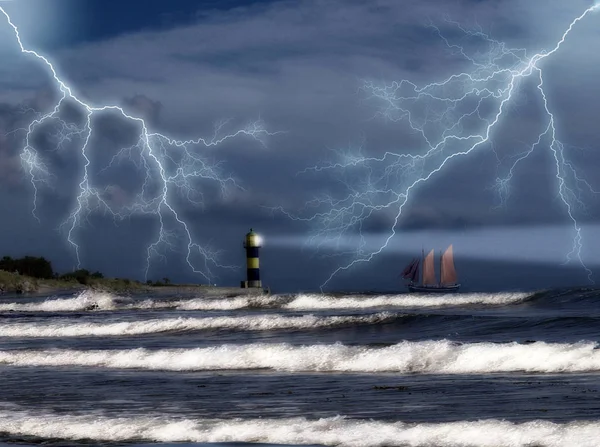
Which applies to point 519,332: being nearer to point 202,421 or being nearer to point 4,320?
point 202,421

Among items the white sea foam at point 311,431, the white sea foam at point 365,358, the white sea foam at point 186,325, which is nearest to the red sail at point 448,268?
the white sea foam at point 186,325

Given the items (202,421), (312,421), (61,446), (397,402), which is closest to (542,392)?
(397,402)

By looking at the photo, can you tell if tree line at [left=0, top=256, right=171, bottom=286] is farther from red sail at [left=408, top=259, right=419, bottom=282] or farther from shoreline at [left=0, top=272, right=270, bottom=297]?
red sail at [left=408, top=259, right=419, bottom=282]

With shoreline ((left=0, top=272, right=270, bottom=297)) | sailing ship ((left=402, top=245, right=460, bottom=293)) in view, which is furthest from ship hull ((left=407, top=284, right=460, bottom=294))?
shoreline ((left=0, top=272, right=270, bottom=297))

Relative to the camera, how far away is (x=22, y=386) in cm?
1759

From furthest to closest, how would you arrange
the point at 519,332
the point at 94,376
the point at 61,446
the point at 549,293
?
the point at 549,293 < the point at 519,332 < the point at 94,376 < the point at 61,446

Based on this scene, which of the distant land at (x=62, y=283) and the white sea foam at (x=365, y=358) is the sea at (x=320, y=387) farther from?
the distant land at (x=62, y=283)

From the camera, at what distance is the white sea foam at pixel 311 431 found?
10711 millimetres

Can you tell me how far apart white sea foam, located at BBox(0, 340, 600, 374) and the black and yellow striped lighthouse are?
4738 cm

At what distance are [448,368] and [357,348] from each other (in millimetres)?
2680

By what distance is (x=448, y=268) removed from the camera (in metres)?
97.6

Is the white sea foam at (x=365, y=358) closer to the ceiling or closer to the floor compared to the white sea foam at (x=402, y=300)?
closer to the ceiling

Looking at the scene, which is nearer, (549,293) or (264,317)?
(264,317)

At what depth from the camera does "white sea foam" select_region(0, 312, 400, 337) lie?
3134 cm
